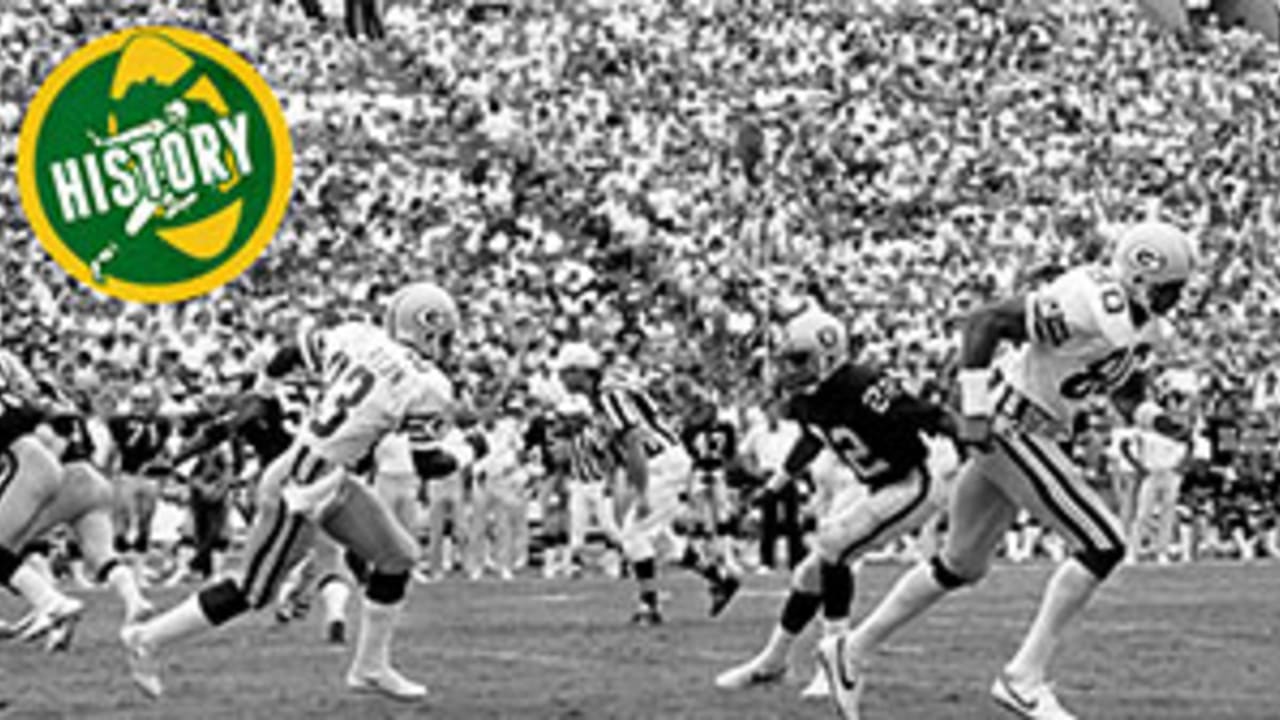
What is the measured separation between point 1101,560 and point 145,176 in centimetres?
1958

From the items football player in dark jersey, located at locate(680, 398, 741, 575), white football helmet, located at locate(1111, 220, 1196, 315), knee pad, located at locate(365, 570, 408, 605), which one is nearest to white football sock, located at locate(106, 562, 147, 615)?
knee pad, located at locate(365, 570, 408, 605)

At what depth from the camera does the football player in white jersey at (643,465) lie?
16891mm

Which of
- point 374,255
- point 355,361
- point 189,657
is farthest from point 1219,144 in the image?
point 355,361

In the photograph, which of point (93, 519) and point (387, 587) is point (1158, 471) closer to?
point (93, 519)

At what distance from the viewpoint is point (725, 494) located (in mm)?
24594

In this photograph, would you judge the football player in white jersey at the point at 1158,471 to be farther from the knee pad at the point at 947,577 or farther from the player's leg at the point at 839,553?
the knee pad at the point at 947,577

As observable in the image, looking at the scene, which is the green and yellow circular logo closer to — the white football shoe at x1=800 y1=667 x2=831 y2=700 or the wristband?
the white football shoe at x1=800 y1=667 x2=831 y2=700

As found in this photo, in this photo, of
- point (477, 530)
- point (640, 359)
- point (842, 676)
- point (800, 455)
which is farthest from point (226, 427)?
point (640, 359)

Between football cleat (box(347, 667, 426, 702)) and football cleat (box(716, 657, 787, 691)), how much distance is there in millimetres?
1358

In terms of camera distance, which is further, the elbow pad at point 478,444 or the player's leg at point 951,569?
the elbow pad at point 478,444

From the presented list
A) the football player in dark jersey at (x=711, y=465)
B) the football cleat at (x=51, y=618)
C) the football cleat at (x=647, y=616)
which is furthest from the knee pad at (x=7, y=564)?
the football player in dark jersey at (x=711, y=465)

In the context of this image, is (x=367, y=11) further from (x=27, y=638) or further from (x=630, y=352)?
(x=27, y=638)

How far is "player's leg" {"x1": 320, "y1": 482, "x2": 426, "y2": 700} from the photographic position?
11.5 metres

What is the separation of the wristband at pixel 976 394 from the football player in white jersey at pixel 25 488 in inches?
181
